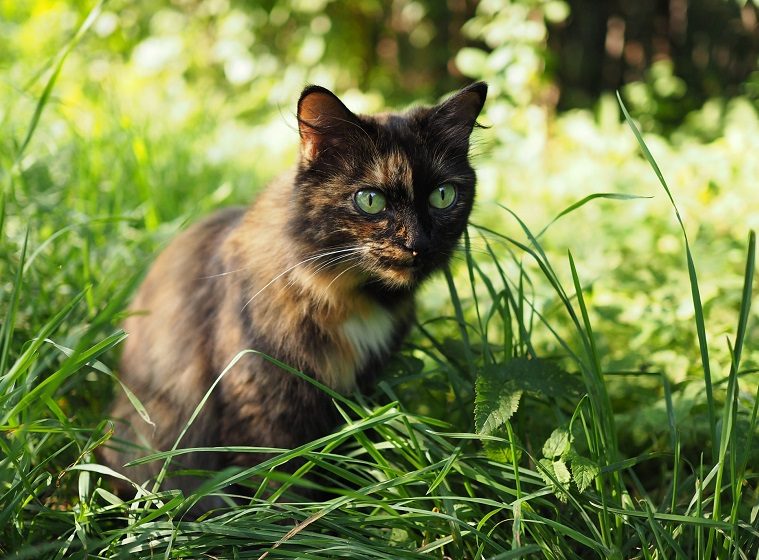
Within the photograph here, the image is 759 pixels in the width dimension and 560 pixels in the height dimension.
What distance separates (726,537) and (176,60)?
19.8 feet

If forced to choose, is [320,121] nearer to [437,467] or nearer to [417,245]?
[417,245]

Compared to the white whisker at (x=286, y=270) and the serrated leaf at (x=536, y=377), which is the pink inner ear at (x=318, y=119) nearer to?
the white whisker at (x=286, y=270)

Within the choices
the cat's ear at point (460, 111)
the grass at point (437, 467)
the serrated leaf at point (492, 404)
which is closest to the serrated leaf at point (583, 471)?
the grass at point (437, 467)

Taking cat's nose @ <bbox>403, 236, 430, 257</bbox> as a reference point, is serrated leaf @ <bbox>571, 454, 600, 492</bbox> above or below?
below

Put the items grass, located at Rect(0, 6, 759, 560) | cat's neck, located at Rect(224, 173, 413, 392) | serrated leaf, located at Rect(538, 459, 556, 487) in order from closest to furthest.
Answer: grass, located at Rect(0, 6, 759, 560), serrated leaf, located at Rect(538, 459, 556, 487), cat's neck, located at Rect(224, 173, 413, 392)

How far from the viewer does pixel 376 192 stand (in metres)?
1.65

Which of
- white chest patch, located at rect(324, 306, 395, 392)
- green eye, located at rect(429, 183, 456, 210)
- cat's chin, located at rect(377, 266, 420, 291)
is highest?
green eye, located at rect(429, 183, 456, 210)

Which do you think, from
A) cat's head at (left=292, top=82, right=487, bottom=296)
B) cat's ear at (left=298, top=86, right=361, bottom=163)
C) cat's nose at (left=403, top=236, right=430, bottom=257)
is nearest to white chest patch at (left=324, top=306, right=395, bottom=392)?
cat's head at (left=292, top=82, right=487, bottom=296)

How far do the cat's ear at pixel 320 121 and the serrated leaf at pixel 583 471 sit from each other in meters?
0.87

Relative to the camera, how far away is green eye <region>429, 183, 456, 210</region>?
172 centimetres

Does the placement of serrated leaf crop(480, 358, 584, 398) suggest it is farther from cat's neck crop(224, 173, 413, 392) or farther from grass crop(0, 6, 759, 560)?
cat's neck crop(224, 173, 413, 392)

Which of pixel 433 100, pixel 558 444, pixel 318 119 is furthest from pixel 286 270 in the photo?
pixel 433 100

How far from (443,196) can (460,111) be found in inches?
9.2

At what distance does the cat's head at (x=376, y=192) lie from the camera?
64.3 inches
